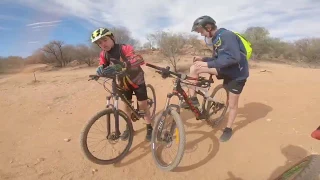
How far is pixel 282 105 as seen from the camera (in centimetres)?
498

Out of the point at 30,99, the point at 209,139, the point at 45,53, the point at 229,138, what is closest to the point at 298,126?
the point at 229,138

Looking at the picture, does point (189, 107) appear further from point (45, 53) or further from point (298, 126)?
point (45, 53)

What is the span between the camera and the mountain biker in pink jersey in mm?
3021

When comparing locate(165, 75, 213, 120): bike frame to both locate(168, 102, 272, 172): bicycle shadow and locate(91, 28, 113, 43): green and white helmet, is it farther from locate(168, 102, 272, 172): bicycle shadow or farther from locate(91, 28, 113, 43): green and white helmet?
locate(91, 28, 113, 43): green and white helmet

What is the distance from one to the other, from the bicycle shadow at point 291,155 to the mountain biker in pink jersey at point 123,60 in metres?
2.04

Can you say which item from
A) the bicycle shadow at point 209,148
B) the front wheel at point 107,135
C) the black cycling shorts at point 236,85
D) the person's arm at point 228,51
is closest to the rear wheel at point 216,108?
the bicycle shadow at point 209,148

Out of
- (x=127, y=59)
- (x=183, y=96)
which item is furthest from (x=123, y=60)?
(x=183, y=96)

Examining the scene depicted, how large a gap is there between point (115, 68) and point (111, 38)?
1.45ft

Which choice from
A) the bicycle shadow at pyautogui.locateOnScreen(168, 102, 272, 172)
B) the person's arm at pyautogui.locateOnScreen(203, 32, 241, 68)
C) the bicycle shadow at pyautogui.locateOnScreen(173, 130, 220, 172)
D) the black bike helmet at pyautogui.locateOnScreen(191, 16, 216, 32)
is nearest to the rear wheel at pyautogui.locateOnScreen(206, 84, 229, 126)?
the bicycle shadow at pyautogui.locateOnScreen(168, 102, 272, 172)

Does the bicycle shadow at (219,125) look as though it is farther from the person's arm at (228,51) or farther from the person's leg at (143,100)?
Result: the person's arm at (228,51)

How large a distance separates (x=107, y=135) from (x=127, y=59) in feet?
3.53

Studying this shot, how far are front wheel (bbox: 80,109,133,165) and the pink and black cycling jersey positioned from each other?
1.87ft

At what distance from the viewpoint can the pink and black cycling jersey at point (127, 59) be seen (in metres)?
3.15

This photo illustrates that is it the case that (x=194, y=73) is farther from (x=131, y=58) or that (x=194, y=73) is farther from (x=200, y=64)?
(x=131, y=58)
